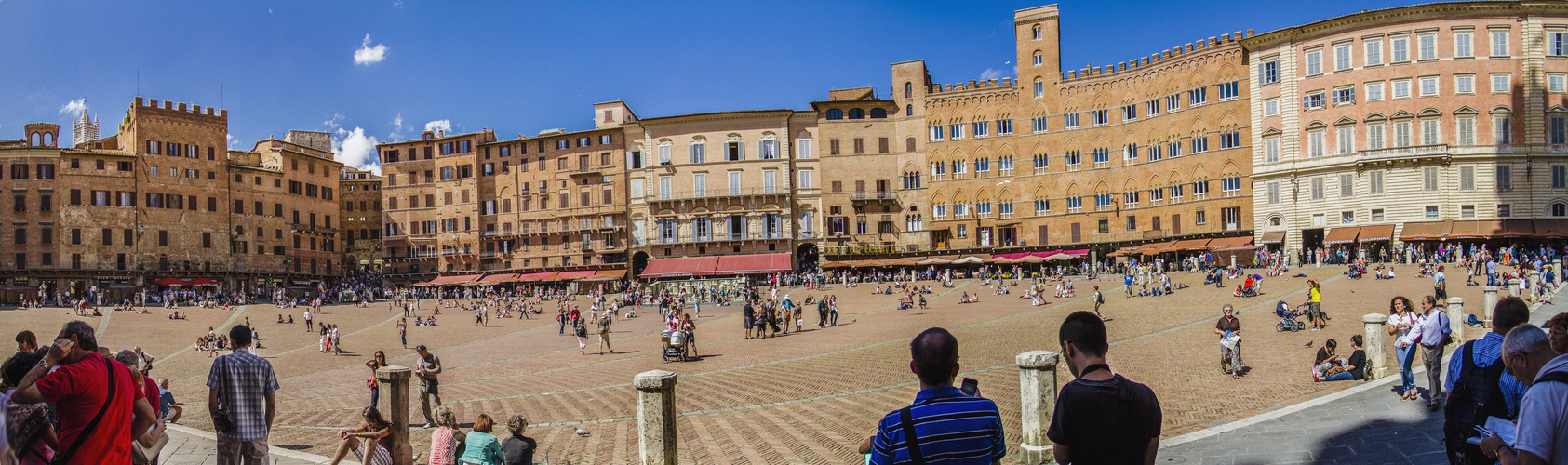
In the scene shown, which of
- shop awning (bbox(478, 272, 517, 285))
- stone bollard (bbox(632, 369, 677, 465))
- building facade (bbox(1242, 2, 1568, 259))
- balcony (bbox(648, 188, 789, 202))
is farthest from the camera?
shop awning (bbox(478, 272, 517, 285))

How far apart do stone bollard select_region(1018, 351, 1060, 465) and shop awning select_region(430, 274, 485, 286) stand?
60.4 m

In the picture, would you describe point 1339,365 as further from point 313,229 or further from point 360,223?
point 360,223

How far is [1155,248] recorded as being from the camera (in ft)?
161

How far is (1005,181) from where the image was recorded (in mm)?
56219

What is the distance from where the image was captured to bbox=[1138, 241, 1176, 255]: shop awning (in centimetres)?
4881

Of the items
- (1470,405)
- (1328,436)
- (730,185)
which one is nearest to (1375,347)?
(1328,436)

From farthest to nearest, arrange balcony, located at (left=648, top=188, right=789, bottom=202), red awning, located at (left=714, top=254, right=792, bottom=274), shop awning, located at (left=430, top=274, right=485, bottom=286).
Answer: shop awning, located at (left=430, top=274, right=485, bottom=286) < balcony, located at (left=648, top=188, right=789, bottom=202) < red awning, located at (left=714, top=254, right=792, bottom=274)

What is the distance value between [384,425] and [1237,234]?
161ft

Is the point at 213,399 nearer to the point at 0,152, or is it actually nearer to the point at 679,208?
the point at 679,208

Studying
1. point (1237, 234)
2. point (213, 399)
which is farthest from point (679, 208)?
point (213, 399)

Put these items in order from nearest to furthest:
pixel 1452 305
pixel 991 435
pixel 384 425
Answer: pixel 991 435
pixel 384 425
pixel 1452 305

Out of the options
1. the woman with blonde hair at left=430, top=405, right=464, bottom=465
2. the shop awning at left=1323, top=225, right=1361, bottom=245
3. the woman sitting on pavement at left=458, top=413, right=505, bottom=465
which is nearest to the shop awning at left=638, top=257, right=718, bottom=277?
the shop awning at left=1323, top=225, right=1361, bottom=245

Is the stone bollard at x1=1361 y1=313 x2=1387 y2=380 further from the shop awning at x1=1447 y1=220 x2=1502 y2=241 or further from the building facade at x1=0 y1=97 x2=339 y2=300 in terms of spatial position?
the building facade at x1=0 y1=97 x2=339 y2=300

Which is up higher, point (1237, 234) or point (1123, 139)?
point (1123, 139)
